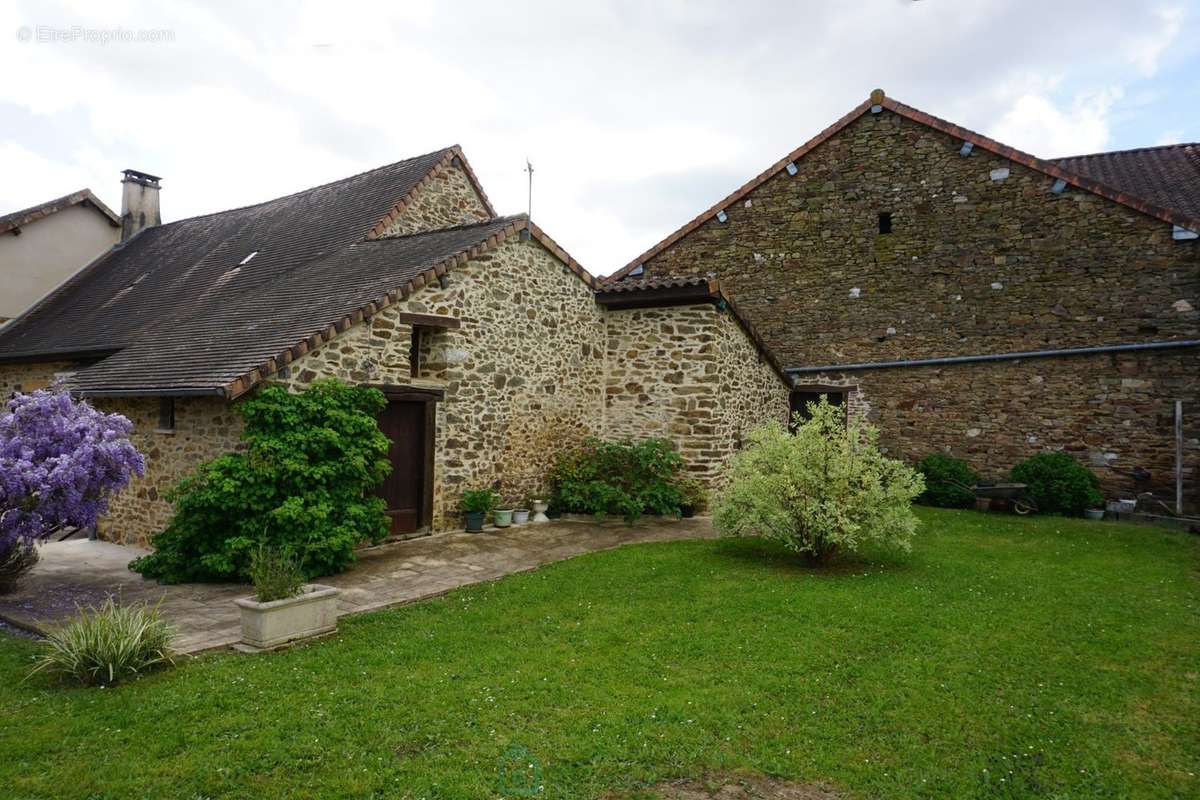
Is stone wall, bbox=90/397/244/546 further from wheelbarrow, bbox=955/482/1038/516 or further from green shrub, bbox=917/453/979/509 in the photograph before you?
wheelbarrow, bbox=955/482/1038/516

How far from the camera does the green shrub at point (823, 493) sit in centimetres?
816

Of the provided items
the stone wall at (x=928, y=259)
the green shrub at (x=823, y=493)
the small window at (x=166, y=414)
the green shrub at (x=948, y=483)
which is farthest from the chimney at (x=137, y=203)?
the green shrub at (x=948, y=483)

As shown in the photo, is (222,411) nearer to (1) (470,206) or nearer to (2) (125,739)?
(2) (125,739)

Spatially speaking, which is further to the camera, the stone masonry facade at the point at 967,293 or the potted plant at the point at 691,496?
the stone masonry facade at the point at 967,293

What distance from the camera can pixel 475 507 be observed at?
35.5 feet

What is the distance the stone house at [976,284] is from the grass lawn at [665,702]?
707cm

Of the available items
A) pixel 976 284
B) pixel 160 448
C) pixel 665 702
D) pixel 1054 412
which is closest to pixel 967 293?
pixel 976 284

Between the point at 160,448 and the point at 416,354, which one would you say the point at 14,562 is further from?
the point at 416,354

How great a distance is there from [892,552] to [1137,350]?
7762 millimetres

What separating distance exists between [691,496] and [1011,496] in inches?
239

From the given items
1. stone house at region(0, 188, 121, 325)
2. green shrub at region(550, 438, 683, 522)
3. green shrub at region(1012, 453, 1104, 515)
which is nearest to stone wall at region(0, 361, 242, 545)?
green shrub at region(550, 438, 683, 522)

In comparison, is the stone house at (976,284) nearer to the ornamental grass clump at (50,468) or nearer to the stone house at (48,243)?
the ornamental grass clump at (50,468)

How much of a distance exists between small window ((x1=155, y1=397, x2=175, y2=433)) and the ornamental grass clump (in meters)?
1.62

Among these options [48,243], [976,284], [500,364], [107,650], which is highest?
[48,243]
